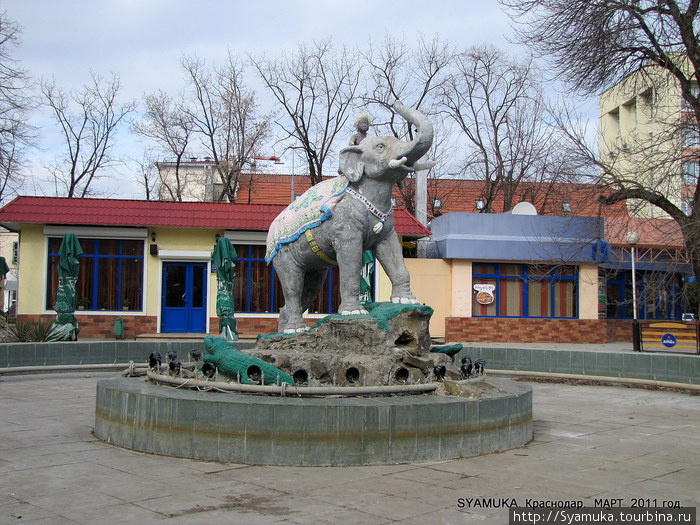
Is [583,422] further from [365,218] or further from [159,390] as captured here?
[159,390]

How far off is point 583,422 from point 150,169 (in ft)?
96.1

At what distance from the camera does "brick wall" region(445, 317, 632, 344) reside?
2209 centimetres

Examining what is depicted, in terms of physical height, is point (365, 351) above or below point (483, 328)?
above

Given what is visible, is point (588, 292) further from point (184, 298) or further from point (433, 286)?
point (184, 298)

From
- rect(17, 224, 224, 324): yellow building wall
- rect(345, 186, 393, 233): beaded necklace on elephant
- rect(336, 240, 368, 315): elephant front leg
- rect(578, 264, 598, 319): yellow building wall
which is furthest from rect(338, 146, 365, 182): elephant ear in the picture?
rect(578, 264, 598, 319): yellow building wall

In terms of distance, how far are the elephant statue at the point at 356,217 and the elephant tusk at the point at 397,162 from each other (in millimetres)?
15

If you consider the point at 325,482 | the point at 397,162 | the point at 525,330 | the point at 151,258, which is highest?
the point at 397,162

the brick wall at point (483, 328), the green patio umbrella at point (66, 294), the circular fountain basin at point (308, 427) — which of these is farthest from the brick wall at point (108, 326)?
the circular fountain basin at point (308, 427)

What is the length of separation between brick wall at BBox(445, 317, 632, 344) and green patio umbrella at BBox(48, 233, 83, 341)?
428 inches

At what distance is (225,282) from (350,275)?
8.55 meters

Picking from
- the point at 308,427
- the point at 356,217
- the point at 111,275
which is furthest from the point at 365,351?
the point at 111,275

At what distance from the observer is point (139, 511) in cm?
480

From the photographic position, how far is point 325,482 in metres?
5.60

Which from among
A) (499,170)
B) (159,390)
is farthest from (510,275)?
(159,390)
